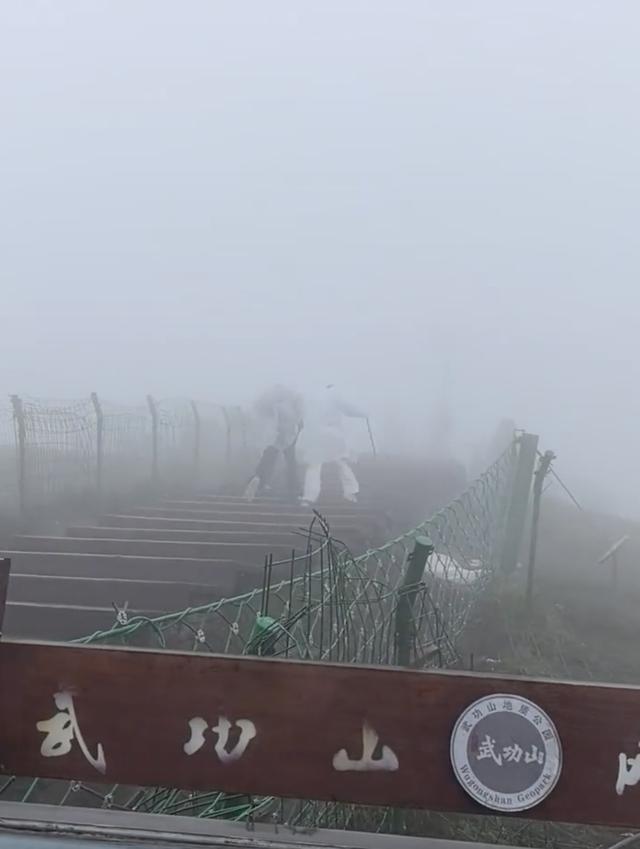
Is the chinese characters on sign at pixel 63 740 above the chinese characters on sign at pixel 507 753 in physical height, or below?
below

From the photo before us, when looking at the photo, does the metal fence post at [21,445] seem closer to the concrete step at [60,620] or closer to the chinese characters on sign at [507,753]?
the concrete step at [60,620]

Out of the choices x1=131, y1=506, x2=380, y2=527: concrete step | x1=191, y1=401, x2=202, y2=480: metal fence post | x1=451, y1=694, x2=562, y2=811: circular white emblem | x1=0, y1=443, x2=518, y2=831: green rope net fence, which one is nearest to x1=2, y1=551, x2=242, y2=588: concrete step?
x1=0, y1=443, x2=518, y2=831: green rope net fence

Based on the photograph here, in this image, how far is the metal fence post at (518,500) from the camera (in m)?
8.01

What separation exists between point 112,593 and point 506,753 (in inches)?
177

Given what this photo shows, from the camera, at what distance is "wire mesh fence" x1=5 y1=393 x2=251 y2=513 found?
8.82 metres

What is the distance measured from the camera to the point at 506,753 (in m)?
1.64

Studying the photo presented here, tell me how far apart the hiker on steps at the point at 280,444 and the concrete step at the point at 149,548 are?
12.0 feet

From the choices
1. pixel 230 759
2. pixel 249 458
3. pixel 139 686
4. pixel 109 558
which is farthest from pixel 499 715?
pixel 249 458

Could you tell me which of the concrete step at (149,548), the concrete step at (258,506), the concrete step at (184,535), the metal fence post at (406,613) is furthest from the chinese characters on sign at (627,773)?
the concrete step at (258,506)

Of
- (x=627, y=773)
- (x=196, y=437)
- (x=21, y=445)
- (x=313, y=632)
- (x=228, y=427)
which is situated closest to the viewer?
(x=627, y=773)

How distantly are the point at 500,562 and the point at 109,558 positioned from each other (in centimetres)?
350

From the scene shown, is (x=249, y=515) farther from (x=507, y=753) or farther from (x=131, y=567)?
(x=507, y=753)

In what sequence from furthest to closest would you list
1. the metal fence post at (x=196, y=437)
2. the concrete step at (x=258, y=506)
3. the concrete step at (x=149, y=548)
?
the metal fence post at (x=196, y=437)
the concrete step at (x=258, y=506)
the concrete step at (x=149, y=548)

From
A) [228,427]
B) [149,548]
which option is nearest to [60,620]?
[149,548]
